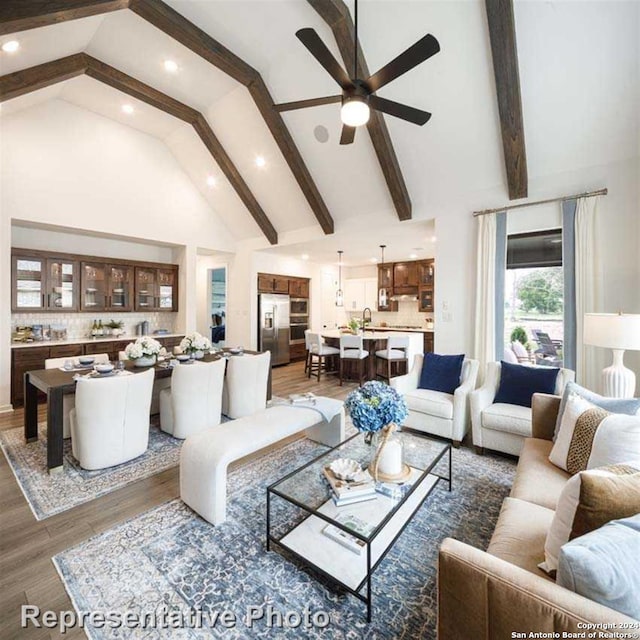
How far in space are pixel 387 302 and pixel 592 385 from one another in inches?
225

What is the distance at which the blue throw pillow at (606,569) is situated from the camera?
0.83 m

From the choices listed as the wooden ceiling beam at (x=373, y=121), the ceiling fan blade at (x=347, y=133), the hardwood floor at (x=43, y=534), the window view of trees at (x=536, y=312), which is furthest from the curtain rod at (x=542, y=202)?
the hardwood floor at (x=43, y=534)

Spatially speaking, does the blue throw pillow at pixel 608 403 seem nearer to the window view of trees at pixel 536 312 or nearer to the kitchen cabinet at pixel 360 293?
the window view of trees at pixel 536 312

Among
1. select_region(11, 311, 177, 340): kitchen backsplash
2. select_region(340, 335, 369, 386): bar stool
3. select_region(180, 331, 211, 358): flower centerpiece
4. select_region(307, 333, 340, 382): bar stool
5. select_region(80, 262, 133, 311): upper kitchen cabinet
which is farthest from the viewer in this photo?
select_region(307, 333, 340, 382): bar stool

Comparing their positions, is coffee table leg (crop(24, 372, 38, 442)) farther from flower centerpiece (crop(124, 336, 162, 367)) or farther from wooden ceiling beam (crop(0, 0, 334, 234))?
wooden ceiling beam (crop(0, 0, 334, 234))

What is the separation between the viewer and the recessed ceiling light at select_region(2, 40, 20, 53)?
301 centimetres

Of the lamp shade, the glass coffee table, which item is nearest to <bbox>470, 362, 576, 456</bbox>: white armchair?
the lamp shade

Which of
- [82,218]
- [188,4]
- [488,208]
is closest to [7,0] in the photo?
[188,4]

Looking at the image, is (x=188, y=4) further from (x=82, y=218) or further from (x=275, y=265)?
(x=275, y=265)

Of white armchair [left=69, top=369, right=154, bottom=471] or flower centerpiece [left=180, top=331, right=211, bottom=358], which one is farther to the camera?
flower centerpiece [left=180, top=331, right=211, bottom=358]

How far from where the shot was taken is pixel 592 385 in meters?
3.42

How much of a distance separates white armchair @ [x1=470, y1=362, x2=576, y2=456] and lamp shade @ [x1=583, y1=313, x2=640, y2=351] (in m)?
0.51

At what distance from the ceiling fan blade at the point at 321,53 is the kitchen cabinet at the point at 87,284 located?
496cm

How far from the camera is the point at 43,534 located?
2.01 metres
